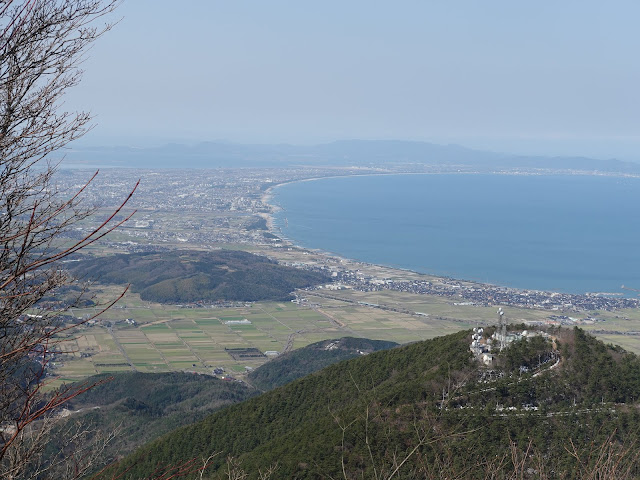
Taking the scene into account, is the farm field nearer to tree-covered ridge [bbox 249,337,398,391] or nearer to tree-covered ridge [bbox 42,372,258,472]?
tree-covered ridge [bbox 249,337,398,391]

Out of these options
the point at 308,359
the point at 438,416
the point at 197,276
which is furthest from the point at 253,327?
the point at 438,416

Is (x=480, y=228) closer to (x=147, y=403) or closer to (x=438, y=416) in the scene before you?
(x=147, y=403)

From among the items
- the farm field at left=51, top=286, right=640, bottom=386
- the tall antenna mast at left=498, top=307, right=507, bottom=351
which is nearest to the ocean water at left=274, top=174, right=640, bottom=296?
the farm field at left=51, top=286, right=640, bottom=386

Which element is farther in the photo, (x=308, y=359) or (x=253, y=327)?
(x=253, y=327)

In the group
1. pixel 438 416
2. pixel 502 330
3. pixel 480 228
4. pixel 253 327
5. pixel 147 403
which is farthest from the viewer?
pixel 480 228

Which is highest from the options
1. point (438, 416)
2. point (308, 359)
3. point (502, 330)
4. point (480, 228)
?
point (438, 416)

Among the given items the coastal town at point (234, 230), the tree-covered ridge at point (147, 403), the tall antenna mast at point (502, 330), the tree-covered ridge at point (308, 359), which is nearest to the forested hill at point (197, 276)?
the coastal town at point (234, 230)
